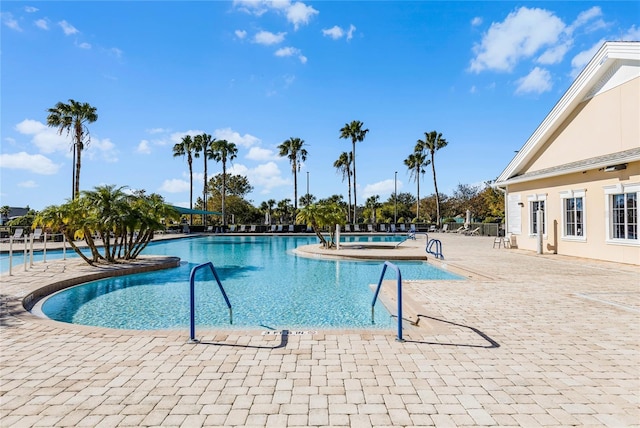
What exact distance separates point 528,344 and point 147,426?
177 inches

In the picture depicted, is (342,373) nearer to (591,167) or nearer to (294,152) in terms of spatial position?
(591,167)

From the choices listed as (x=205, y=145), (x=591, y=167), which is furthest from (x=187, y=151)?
(x=591, y=167)

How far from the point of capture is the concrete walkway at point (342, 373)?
2.89 meters

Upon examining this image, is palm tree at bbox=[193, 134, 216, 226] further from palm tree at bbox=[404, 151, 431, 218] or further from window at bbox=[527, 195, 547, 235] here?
window at bbox=[527, 195, 547, 235]

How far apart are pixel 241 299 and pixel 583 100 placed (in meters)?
15.4

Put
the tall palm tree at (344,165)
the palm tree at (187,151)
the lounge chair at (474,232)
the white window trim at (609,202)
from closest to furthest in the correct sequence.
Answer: the white window trim at (609,202) → the lounge chair at (474,232) → the palm tree at (187,151) → the tall palm tree at (344,165)

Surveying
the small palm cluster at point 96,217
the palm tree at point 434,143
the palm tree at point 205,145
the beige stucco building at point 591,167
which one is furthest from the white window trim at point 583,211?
the palm tree at point 205,145

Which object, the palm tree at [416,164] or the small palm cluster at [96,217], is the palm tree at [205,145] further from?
the small palm cluster at [96,217]

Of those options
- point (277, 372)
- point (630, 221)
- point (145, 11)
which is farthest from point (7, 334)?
point (630, 221)

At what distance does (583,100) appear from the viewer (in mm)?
14109

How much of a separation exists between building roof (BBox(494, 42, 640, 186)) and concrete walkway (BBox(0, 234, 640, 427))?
8.76 meters

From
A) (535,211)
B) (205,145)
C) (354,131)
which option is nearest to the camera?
(535,211)

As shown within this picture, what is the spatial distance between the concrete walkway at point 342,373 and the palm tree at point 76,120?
25.7 metres

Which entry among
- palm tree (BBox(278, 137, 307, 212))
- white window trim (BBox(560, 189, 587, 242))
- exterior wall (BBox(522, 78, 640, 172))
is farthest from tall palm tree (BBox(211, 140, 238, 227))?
white window trim (BBox(560, 189, 587, 242))
